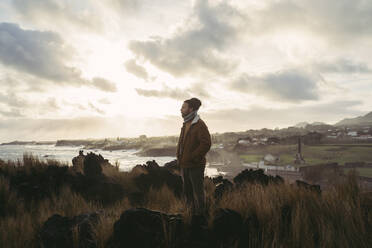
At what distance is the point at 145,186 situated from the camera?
885cm

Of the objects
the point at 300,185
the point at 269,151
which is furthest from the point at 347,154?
the point at 300,185

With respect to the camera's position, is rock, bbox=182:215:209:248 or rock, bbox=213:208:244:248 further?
rock, bbox=213:208:244:248

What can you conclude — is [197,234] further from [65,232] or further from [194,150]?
[65,232]

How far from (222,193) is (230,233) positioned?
282 centimetres

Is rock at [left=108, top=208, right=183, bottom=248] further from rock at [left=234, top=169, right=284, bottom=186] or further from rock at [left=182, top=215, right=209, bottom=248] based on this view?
rock at [left=234, top=169, right=284, bottom=186]

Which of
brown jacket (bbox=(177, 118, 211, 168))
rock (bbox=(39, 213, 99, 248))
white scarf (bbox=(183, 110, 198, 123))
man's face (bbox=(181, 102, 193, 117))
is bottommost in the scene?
rock (bbox=(39, 213, 99, 248))

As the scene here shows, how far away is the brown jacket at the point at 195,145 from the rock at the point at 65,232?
2.07m

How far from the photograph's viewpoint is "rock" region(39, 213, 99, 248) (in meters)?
3.81

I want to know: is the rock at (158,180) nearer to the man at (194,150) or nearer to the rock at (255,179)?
the rock at (255,179)

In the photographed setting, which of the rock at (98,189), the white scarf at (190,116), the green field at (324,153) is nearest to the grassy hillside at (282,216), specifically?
the rock at (98,189)

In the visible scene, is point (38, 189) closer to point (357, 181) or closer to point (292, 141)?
point (357, 181)

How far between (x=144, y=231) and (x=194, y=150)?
1911mm

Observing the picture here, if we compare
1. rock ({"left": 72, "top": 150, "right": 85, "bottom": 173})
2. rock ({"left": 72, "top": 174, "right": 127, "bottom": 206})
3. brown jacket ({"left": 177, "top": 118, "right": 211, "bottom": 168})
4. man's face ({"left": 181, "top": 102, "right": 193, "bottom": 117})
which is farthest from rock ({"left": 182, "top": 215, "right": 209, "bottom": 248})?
rock ({"left": 72, "top": 150, "right": 85, "bottom": 173})

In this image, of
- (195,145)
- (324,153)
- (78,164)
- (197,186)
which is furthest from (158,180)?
(324,153)
